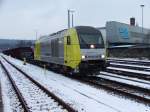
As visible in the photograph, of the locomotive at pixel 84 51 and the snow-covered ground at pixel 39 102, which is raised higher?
the locomotive at pixel 84 51

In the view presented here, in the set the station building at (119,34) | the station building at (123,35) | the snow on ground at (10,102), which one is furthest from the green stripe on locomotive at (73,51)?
the station building at (119,34)

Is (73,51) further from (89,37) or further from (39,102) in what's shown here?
(39,102)

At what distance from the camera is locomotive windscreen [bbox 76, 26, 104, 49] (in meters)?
22.7

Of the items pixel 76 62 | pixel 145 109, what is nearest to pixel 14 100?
pixel 145 109

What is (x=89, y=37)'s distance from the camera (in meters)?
23.1

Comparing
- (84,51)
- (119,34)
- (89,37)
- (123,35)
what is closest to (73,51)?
(84,51)

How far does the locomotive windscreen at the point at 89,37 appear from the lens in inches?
895

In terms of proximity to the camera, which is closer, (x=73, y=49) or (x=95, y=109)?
(x=95, y=109)

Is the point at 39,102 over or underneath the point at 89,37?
underneath

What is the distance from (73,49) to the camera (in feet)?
75.1

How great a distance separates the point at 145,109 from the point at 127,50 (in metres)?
45.8

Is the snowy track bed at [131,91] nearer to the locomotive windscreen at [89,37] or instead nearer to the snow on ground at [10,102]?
the locomotive windscreen at [89,37]

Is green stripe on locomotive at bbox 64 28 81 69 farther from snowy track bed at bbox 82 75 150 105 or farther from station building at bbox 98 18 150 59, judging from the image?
station building at bbox 98 18 150 59

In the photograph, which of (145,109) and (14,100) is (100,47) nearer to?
(14,100)
